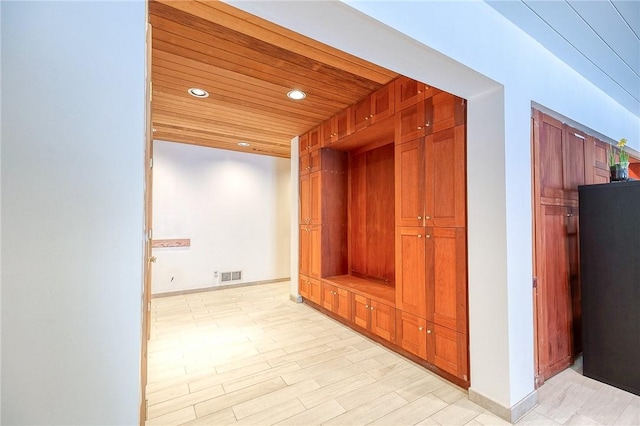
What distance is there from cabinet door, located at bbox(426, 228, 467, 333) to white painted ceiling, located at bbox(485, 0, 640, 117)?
1502 millimetres

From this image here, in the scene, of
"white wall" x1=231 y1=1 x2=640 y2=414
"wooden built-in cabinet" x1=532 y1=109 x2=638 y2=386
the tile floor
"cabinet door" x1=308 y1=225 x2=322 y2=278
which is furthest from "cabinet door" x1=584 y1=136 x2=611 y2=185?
"cabinet door" x1=308 y1=225 x2=322 y2=278

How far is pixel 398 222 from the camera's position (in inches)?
103

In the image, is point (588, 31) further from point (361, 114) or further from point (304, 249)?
point (304, 249)

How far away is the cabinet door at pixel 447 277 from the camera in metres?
2.06

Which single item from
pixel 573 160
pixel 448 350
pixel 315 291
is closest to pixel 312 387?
pixel 448 350

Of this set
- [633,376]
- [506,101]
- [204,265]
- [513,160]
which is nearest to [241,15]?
[506,101]

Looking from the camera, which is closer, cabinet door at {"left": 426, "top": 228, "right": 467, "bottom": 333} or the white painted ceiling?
the white painted ceiling

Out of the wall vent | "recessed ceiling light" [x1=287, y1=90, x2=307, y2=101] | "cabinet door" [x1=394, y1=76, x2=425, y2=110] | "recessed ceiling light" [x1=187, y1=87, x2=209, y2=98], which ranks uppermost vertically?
"recessed ceiling light" [x1=187, y1=87, x2=209, y2=98]

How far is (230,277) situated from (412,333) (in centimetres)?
395

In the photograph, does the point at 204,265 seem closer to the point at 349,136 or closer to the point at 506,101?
the point at 349,136

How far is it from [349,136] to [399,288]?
1.86m

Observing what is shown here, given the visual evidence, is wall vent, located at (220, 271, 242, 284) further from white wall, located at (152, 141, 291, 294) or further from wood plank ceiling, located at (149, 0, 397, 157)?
wood plank ceiling, located at (149, 0, 397, 157)

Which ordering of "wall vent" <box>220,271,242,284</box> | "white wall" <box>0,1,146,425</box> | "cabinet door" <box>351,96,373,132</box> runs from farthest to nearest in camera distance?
"wall vent" <box>220,271,242,284</box>
"cabinet door" <box>351,96,373,132</box>
"white wall" <box>0,1,146,425</box>

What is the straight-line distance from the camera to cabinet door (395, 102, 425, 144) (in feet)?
7.79
